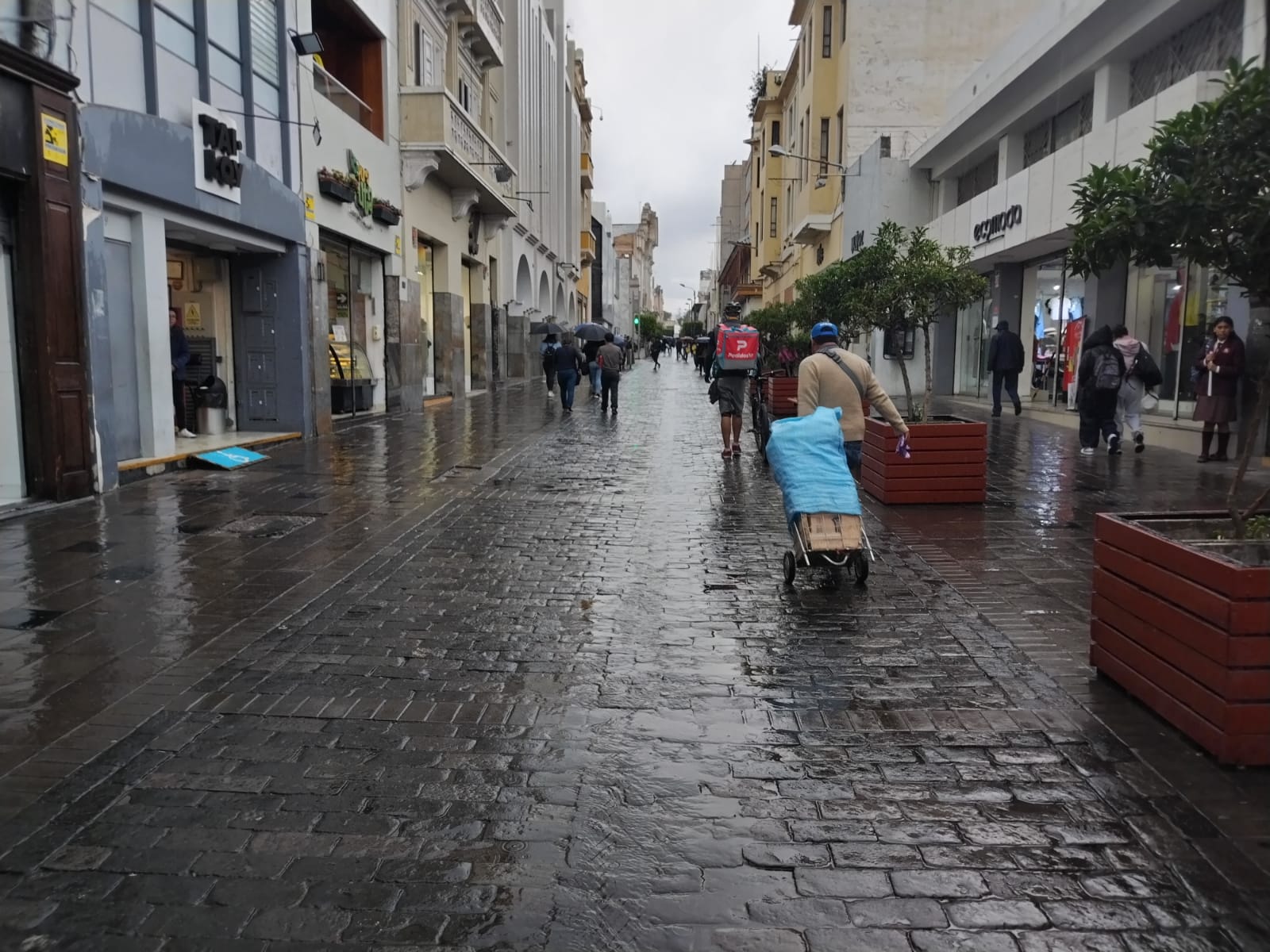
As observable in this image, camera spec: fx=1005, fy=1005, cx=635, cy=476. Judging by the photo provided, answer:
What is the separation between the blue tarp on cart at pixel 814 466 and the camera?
20.2 ft

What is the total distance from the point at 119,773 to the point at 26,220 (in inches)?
A: 263

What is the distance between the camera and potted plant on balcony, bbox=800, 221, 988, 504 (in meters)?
9.28

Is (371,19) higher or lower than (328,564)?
higher

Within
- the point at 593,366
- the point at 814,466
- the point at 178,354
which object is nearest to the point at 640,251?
the point at 593,366

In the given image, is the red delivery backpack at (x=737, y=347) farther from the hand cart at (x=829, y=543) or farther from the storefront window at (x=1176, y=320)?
the storefront window at (x=1176, y=320)

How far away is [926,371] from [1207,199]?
5.09 m

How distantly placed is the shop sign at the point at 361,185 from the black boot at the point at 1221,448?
13.4m

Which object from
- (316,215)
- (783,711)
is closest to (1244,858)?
(783,711)

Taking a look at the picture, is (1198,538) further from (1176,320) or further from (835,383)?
(1176,320)

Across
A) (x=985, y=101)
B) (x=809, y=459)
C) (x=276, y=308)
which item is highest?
(x=985, y=101)

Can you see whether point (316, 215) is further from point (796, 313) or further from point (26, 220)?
point (796, 313)

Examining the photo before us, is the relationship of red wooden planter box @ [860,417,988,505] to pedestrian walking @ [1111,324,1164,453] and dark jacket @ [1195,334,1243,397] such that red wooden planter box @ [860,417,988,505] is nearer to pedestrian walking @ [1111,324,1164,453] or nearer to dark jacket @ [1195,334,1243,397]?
dark jacket @ [1195,334,1243,397]

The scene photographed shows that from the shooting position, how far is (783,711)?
4.20 meters

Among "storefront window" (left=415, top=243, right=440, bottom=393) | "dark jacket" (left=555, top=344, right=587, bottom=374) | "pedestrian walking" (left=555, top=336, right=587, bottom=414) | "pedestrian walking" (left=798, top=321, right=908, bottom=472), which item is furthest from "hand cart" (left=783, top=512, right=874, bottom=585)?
"storefront window" (left=415, top=243, right=440, bottom=393)
